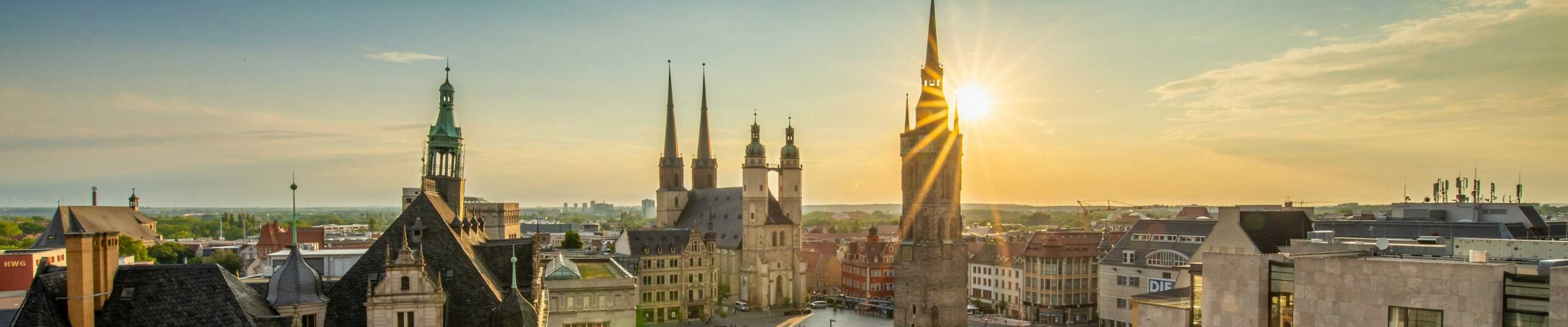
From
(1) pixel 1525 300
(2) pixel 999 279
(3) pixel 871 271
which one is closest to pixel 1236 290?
(1) pixel 1525 300

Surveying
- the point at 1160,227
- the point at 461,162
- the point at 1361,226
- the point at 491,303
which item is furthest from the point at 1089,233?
the point at 491,303

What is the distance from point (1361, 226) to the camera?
7262 cm

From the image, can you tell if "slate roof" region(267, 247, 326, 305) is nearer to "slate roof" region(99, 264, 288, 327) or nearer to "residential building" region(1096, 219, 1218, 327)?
"slate roof" region(99, 264, 288, 327)

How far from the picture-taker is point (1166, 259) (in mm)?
84875

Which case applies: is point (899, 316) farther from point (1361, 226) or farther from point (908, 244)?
point (1361, 226)

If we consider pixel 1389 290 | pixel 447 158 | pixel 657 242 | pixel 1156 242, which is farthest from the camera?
pixel 657 242

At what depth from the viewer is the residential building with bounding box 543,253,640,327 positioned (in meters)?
60.8

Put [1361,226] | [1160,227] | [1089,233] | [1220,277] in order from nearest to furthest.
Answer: [1220,277] < [1361,226] < [1160,227] < [1089,233]

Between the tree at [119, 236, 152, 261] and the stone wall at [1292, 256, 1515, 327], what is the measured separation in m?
96.7

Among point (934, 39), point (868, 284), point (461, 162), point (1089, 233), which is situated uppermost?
point (934, 39)

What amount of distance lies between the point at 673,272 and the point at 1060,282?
140 ft

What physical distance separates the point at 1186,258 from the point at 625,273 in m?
48.4

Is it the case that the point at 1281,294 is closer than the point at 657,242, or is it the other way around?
the point at 1281,294

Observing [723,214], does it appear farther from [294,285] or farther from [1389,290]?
[1389,290]
